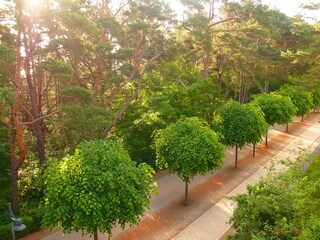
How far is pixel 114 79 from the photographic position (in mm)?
20344

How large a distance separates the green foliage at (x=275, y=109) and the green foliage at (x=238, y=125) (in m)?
5.84

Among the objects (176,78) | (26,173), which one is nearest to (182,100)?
(176,78)

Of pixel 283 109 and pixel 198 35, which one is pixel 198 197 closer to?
pixel 198 35

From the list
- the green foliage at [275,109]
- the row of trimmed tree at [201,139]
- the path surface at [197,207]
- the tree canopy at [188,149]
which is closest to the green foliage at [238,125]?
the row of trimmed tree at [201,139]

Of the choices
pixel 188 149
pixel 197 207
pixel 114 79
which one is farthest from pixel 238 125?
pixel 114 79

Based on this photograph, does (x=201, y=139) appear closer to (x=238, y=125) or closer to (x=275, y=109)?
(x=238, y=125)

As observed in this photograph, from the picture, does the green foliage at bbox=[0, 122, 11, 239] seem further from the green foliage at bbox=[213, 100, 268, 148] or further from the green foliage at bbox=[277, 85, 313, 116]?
the green foliage at bbox=[277, 85, 313, 116]

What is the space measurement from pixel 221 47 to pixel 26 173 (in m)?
20.2

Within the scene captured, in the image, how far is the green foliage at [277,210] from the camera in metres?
9.61

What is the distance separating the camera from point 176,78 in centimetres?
2683

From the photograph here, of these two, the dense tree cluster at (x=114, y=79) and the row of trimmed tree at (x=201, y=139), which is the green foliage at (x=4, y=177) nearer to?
the dense tree cluster at (x=114, y=79)

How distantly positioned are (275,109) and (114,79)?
15283mm

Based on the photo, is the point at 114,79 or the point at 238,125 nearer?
the point at 114,79

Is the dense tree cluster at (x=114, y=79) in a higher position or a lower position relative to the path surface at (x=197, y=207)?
higher
